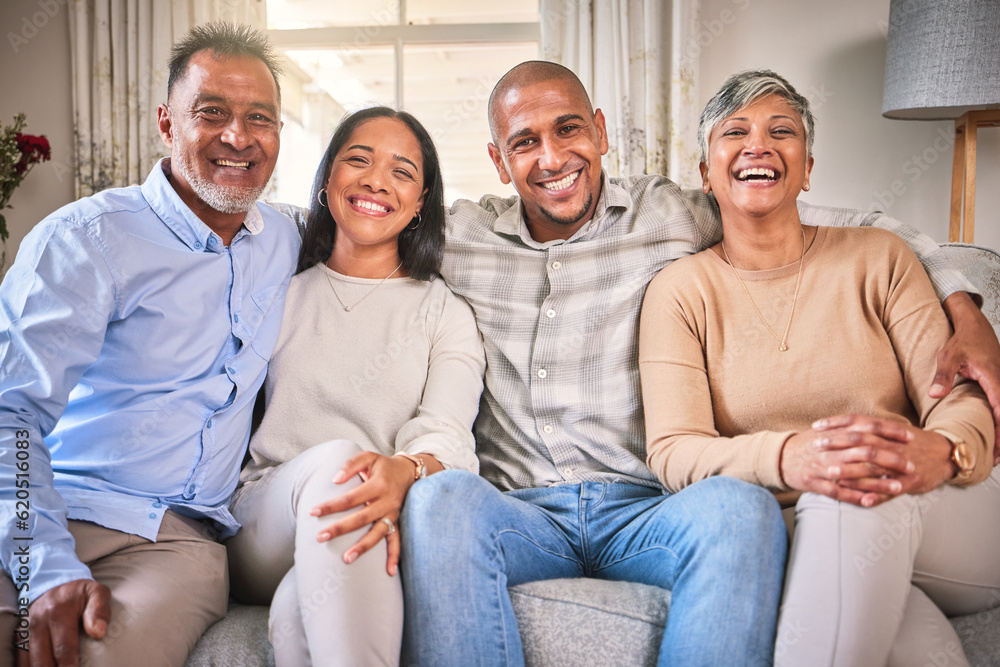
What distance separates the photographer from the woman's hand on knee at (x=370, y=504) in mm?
1045

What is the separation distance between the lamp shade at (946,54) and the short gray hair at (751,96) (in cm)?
127

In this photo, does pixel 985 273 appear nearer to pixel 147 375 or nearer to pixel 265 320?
pixel 265 320

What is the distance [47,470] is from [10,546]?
4.8 inches

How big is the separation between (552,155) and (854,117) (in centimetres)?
201

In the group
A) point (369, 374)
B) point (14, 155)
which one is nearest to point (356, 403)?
point (369, 374)

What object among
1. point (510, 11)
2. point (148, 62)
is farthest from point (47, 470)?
point (510, 11)

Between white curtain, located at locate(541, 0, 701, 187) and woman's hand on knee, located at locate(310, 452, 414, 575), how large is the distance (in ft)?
7.18

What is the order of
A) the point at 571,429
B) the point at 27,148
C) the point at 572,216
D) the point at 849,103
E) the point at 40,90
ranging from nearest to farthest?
1. the point at 571,429
2. the point at 572,216
3. the point at 27,148
4. the point at 849,103
5. the point at 40,90

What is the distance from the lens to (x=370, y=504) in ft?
3.56

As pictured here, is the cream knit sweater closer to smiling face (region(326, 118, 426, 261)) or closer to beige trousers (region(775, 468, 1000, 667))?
smiling face (region(326, 118, 426, 261))

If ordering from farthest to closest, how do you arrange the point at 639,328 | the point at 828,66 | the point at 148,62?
the point at 148,62 < the point at 828,66 < the point at 639,328

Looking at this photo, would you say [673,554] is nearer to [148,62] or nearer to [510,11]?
[510,11]

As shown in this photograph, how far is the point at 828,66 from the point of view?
117 inches
